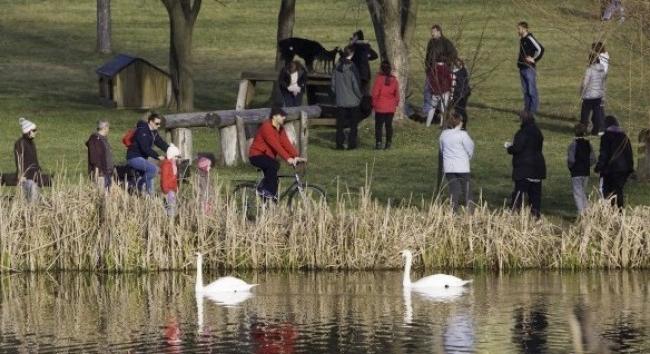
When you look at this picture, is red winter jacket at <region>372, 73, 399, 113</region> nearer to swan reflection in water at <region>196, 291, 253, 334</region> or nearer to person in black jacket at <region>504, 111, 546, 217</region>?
person in black jacket at <region>504, 111, 546, 217</region>

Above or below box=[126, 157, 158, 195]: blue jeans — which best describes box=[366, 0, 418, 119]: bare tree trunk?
above

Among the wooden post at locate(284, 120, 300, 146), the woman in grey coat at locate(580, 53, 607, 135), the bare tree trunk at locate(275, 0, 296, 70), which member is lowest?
the wooden post at locate(284, 120, 300, 146)

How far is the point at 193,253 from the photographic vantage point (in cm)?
2219

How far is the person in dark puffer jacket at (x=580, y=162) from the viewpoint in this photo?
2522 cm

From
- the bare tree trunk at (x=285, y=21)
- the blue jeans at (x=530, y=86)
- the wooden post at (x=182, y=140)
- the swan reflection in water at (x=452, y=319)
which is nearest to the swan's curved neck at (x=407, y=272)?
the swan reflection in water at (x=452, y=319)

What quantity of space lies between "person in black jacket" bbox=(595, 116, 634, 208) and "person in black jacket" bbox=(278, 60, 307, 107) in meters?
11.0

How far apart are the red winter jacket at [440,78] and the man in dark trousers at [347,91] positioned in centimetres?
184

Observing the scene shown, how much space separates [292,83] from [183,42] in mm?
3942

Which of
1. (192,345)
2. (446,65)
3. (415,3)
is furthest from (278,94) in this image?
(192,345)

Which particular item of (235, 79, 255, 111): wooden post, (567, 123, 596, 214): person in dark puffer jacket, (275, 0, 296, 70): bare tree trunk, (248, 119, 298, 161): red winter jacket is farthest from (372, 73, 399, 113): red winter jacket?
(275, 0, 296, 70): bare tree trunk

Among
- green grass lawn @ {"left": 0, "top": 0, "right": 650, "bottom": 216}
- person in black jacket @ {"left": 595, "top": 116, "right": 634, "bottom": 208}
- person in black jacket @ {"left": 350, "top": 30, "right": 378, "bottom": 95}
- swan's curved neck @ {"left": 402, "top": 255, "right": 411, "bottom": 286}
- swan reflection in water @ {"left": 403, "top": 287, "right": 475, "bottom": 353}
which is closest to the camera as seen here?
swan reflection in water @ {"left": 403, "top": 287, "right": 475, "bottom": 353}

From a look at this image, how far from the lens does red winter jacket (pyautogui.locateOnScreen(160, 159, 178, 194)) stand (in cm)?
2380

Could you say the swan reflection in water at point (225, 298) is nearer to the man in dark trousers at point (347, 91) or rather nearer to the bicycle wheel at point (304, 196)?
the bicycle wheel at point (304, 196)

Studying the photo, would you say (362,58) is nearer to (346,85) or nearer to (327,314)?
(346,85)
